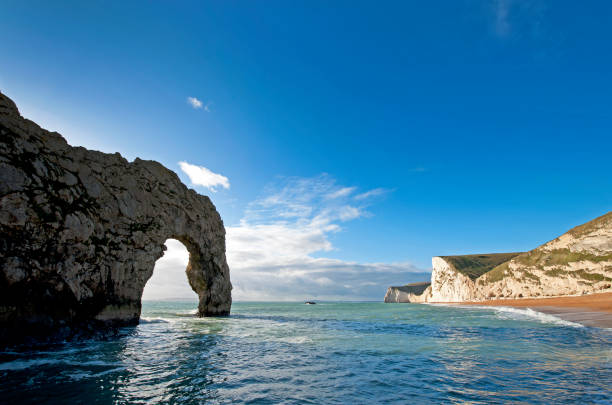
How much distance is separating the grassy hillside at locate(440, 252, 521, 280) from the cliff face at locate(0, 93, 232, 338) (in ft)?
415

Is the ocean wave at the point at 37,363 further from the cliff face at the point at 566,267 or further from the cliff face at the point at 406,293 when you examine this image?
the cliff face at the point at 406,293

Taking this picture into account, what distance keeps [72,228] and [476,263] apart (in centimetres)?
15397

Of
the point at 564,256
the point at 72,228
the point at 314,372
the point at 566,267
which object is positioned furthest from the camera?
the point at 564,256

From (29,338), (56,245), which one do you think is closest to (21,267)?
(56,245)

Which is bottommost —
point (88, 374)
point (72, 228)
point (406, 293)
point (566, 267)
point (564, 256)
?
point (406, 293)

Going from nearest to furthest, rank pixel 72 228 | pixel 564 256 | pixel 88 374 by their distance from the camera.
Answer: pixel 88 374
pixel 72 228
pixel 564 256

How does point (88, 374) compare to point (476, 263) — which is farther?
point (476, 263)

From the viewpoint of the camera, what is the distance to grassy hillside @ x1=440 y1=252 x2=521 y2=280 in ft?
406

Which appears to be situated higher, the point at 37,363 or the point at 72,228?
the point at 72,228

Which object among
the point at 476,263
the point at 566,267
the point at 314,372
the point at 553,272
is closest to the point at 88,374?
the point at 314,372

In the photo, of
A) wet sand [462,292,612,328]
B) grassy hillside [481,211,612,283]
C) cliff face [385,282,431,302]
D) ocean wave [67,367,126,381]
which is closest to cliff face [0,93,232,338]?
ocean wave [67,367,126,381]

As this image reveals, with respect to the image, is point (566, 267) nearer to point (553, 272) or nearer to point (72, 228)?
point (553, 272)

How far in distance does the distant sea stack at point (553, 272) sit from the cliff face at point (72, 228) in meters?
95.7

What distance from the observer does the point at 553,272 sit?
8219cm
